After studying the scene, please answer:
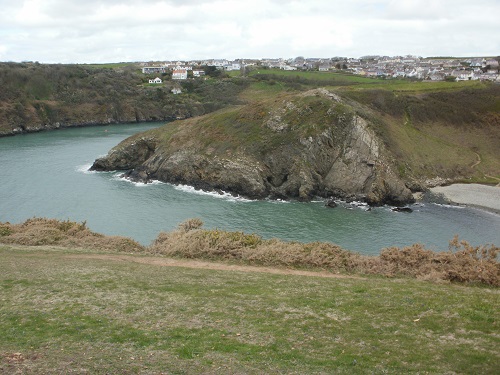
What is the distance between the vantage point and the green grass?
39.4 ft

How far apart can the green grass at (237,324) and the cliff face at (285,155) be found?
3660 cm

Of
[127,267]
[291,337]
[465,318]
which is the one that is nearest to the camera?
[291,337]

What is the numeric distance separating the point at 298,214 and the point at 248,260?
83.9ft

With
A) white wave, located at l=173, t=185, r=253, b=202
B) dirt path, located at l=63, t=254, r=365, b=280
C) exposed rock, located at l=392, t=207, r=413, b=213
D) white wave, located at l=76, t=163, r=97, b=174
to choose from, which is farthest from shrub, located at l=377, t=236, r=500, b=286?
white wave, located at l=76, t=163, r=97, b=174

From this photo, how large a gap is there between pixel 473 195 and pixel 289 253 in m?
40.4

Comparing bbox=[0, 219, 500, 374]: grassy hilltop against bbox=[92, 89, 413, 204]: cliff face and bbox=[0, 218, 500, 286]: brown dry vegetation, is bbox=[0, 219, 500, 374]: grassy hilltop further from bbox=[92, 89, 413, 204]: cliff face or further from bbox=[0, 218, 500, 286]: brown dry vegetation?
bbox=[92, 89, 413, 204]: cliff face

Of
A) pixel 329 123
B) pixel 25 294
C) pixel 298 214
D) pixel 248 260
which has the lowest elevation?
pixel 298 214

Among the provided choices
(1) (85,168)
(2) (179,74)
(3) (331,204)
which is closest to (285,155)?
(3) (331,204)

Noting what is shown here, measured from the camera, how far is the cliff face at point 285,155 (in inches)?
2265

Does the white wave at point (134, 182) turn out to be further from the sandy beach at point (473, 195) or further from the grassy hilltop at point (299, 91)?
the sandy beach at point (473, 195)

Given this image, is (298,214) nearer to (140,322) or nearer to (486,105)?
(140,322)

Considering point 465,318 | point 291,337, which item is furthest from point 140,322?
point 465,318

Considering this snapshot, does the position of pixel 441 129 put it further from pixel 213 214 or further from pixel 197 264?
pixel 197 264

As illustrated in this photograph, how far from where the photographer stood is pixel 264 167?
198 feet
